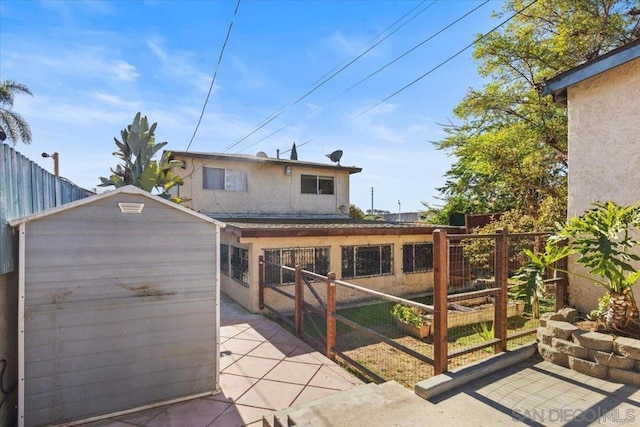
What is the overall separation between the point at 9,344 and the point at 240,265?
6.46 metres

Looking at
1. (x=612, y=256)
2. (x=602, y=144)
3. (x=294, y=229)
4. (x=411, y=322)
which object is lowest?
(x=411, y=322)

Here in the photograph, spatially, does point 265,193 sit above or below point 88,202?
above

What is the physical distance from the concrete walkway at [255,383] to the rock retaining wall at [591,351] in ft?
8.90

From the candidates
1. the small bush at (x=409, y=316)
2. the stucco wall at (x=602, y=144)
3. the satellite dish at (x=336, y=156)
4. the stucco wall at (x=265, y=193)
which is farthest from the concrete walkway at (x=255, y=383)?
the satellite dish at (x=336, y=156)

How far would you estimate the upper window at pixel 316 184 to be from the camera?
1540 cm

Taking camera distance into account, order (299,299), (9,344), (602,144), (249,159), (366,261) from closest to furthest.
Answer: (9,344), (602,144), (299,299), (366,261), (249,159)

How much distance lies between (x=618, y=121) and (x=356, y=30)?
19.0 feet

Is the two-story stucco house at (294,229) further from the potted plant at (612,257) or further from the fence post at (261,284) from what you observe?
the potted plant at (612,257)

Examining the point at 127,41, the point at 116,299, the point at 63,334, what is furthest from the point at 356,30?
the point at 63,334

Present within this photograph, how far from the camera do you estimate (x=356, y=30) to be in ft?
26.7

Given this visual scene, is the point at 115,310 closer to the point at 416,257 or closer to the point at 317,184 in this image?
the point at 416,257

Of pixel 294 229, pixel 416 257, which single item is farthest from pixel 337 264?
pixel 416 257

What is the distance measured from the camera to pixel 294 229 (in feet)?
29.5

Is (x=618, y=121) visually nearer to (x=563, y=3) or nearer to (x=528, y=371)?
(x=528, y=371)
